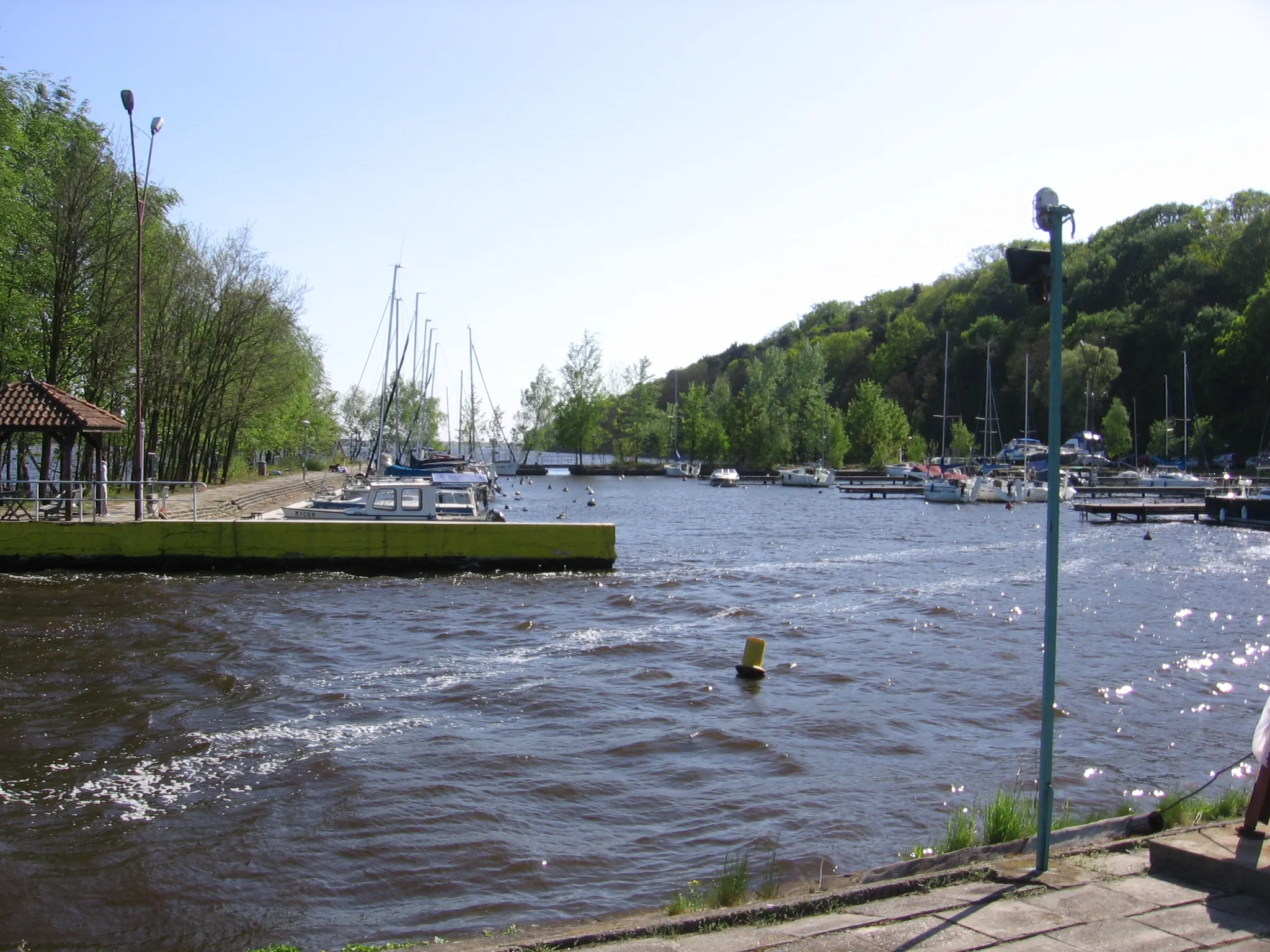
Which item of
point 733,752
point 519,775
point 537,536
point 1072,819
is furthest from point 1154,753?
point 537,536

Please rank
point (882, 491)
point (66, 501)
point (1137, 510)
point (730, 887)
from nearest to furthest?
point (730, 887), point (66, 501), point (1137, 510), point (882, 491)

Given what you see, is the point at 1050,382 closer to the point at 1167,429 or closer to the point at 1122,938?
the point at 1122,938

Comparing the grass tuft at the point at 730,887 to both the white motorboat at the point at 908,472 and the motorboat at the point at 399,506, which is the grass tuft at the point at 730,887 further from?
the white motorboat at the point at 908,472

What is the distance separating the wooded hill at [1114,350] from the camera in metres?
99.7

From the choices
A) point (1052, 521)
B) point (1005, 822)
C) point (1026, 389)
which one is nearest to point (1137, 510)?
point (1026, 389)

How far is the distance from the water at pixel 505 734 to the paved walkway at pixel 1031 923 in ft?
9.61

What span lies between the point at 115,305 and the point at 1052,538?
1417 inches

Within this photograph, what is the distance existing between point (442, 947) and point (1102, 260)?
5751 inches

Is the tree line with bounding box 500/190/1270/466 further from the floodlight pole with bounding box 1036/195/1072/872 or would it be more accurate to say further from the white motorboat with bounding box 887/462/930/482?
the floodlight pole with bounding box 1036/195/1072/872

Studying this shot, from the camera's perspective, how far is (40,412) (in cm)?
2628

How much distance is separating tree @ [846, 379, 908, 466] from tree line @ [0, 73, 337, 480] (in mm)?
81322

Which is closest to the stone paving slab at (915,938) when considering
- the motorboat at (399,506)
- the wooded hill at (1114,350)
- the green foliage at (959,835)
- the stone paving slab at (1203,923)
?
the stone paving slab at (1203,923)

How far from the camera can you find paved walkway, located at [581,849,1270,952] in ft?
18.2

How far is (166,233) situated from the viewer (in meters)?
42.2
